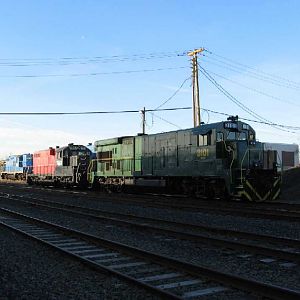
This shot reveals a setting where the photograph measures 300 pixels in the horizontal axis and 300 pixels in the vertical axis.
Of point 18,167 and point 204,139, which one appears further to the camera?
point 18,167

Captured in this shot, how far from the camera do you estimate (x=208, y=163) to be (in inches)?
823

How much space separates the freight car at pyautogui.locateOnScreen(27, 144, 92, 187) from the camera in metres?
33.9

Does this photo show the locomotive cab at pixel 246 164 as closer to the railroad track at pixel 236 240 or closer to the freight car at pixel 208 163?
the freight car at pixel 208 163

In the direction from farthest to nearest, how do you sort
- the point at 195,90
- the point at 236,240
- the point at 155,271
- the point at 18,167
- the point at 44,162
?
the point at 18,167
the point at 44,162
the point at 195,90
the point at 236,240
the point at 155,271

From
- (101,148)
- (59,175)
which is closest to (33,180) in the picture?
(59,175)

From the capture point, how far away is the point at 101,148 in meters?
31.5

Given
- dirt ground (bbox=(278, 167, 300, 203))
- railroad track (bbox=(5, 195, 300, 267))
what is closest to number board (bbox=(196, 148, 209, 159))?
dirt ground (bbox=(278, 167, 300, 203))

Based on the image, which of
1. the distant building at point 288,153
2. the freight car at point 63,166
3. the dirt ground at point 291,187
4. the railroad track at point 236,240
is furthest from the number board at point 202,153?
the distant building at point 288,153

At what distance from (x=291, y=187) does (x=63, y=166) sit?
697 inches

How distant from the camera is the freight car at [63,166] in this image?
3391cm

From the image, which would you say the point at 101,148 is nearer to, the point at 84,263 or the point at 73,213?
the point at 73,213

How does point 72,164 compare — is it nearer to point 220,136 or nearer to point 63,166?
point 63,166

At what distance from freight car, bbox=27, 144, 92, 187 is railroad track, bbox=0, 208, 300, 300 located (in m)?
23.6

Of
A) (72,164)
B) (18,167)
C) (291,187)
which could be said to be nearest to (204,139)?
(291,187)
